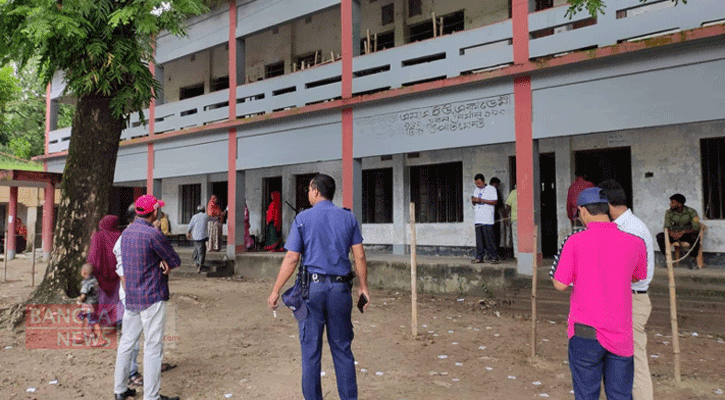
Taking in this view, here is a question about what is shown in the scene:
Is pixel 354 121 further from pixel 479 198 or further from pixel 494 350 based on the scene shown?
pixel 494 350

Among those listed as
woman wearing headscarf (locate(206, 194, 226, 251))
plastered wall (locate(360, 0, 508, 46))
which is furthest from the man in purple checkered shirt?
woman wearing headscarf (locate(206, 194, 226, 251))

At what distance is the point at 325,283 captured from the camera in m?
3.29

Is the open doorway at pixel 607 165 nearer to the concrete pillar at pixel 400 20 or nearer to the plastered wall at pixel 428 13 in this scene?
the plastered wall at pixel 428 13

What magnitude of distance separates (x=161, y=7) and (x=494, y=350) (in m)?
6.13

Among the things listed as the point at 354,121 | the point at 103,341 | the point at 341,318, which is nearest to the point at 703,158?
the point at 354,121

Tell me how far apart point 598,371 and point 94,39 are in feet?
22.9

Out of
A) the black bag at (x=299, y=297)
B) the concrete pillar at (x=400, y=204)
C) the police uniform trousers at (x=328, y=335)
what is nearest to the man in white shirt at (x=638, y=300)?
the police uniform trousers at (x=328, y=335)

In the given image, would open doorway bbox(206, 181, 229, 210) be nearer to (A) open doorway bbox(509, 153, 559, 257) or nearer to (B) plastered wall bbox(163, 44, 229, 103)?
(B) plastered wall bbox(163, 44, 229, 103)

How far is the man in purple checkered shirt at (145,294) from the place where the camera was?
3.66 metres

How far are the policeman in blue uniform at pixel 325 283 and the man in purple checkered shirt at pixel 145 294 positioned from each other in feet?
3.55

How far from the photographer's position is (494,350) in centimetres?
547

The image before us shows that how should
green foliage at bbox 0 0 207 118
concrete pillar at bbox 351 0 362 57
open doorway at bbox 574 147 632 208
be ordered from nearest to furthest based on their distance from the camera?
green foliage at bbox 0 0 207 118
open doorway at bbox 574 147 632 208
concrete pillar at bbox 351 0 362 57

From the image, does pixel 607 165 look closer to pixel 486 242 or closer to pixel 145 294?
pixel 486 242

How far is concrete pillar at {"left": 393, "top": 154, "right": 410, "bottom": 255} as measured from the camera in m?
11.5
